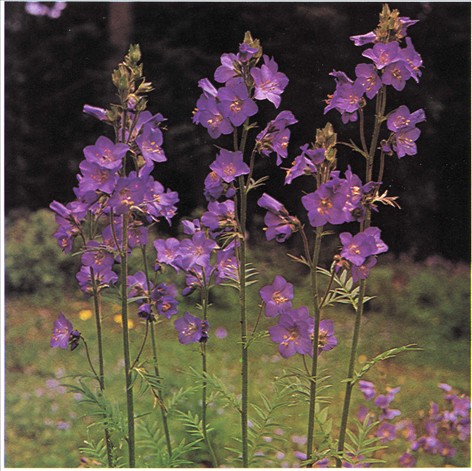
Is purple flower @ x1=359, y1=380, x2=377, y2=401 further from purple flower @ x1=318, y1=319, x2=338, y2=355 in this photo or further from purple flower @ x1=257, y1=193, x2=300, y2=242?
purple flower @ x1=257, y1=193, x2=300, y2=242

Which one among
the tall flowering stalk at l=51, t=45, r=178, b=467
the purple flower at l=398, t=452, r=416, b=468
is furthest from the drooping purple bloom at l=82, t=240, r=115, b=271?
the purple flower at l=398, t=452, r=416, b=468

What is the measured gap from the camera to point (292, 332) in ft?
8.06

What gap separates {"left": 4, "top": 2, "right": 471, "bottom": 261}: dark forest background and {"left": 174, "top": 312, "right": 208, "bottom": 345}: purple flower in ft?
10.8

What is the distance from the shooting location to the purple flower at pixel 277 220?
7.96 feet

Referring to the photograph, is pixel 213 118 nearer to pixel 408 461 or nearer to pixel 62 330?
pixel 62 330

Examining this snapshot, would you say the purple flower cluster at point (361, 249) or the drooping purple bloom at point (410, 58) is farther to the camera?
the drooping purple bloom at point (410, 58)

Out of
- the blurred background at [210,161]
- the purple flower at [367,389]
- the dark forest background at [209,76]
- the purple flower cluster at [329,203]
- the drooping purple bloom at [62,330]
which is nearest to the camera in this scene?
the purple flower cluster at [329,203]

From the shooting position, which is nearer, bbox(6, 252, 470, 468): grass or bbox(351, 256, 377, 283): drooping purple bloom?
bbox(351, 256, 377, 283): drooping purple bloom

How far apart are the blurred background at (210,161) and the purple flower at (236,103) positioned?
3.08m

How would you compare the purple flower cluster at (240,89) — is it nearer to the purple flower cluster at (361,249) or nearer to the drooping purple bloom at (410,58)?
the drooping purple bloom at (410,58)

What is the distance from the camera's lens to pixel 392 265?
25.8 ft

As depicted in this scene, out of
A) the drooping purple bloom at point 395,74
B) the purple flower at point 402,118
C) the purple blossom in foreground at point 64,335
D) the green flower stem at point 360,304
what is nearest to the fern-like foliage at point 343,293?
the green flower stem at point 360,304

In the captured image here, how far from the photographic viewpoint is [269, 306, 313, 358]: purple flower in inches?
96.0

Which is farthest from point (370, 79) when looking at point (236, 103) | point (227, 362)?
point (227, 362)
